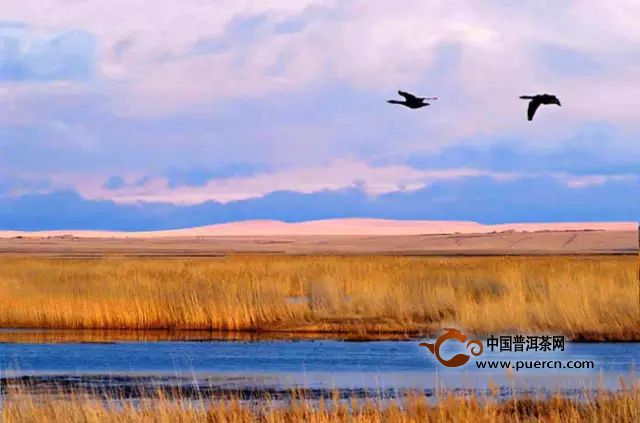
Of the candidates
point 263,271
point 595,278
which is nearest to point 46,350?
point 595,278

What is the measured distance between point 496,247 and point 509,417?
105469 mm

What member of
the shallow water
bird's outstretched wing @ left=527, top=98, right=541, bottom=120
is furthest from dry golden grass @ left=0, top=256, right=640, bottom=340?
bird's outstretched wing @ left=527, top=98, right=541, bottom=120

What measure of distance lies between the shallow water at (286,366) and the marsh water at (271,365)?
0.02 metres

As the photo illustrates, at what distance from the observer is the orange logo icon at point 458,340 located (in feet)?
61.2

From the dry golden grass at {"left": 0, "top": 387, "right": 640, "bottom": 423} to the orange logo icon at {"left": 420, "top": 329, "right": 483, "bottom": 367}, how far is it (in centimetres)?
514

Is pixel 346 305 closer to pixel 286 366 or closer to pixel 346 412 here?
pixel 286 366

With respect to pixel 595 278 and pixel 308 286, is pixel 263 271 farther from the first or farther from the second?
pixel 595 278

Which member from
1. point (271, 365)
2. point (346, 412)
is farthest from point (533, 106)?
point (271, 365)

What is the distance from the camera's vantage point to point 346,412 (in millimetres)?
11766

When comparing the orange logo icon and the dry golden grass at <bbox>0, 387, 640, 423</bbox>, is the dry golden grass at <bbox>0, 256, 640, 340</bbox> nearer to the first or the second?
the orange logo icon

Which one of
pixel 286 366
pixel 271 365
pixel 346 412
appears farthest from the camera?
pixel 271 365

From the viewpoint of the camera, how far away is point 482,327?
22.1m

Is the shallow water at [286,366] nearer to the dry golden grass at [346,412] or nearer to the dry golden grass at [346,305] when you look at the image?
the dry golden grass at [346,305]

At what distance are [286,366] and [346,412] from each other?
6.34m
